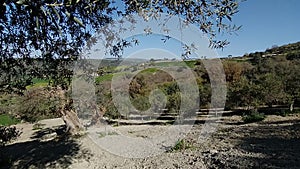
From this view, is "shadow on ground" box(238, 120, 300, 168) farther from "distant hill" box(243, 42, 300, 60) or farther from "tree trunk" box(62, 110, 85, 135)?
"distant hill" box(243, 42, 300, 60)

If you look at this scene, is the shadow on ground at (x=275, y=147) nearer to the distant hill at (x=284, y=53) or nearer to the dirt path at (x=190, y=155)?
the dirt path at (x=190, y=155)

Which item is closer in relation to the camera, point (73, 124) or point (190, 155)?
point (190, 155)

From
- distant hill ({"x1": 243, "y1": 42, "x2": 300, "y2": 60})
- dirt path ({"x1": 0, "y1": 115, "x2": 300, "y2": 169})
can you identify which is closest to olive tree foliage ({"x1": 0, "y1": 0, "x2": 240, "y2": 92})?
dirt path ({"x1": 0, "y1": 115, "x2": 300, "y2": 169})

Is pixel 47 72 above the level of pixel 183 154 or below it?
above

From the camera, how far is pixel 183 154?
939cm

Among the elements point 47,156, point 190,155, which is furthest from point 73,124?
point 190,155

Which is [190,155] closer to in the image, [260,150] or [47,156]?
[260,150]

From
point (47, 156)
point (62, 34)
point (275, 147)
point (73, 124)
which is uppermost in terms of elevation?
point (62, 34)

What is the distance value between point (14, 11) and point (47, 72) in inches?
44.8

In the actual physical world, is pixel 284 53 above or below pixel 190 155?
above

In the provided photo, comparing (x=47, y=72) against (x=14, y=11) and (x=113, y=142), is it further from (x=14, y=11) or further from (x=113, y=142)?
(x=113, y=142)

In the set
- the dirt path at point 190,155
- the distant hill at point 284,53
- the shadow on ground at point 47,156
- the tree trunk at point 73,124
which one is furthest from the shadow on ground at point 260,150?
the distant hill at point 284,53

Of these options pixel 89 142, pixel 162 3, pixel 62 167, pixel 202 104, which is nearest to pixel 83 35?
pixel 162 3

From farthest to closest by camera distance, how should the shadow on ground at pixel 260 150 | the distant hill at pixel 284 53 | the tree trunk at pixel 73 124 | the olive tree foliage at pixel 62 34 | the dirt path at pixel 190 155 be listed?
the distant hill at pixel 284 53 < the tree trunk at pixel 73 124 < the dirt path at pixel 190 155 < the shadow on ground at pixel 260 150 < the olive tree foliage at pixel 62 34
